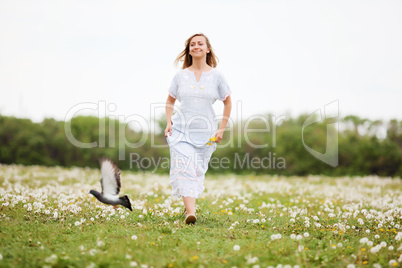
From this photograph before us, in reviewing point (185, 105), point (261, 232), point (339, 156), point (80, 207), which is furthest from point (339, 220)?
point (339, 156)

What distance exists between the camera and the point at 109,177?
5.37m

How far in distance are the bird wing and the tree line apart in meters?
17.4

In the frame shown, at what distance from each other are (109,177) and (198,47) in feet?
8.35

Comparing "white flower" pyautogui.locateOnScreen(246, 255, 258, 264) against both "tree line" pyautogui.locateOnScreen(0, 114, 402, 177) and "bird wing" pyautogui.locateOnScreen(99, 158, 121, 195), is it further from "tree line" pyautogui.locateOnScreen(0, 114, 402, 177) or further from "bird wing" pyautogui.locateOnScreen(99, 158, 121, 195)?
"tree line" pyautogui.locateOnScreen(0, 114, 402, 177)

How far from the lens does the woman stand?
5941 mm

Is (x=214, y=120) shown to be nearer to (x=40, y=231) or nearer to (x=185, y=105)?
(x=185, y=105)

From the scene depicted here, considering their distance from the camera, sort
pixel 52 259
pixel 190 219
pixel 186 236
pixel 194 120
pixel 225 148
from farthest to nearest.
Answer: pixel 225 148 < pixel 194 120 < pixel 190 219 < pixel 186 236 < pixel 52 259

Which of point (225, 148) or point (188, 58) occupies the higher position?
point (188, 58)

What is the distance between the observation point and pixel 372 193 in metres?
11.2

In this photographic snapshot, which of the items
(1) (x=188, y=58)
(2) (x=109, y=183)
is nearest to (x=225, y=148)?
(1) (x=188, y=58)

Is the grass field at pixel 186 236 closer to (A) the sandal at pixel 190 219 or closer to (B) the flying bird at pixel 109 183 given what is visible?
(A) the sandal at pixel 190 219

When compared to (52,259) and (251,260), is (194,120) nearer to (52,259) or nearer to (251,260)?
(251,260)

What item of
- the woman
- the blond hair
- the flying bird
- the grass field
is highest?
the blond hair

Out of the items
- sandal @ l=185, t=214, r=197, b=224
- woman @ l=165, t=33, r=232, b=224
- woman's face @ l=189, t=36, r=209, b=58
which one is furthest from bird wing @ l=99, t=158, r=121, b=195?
woman's face @ l=189, t=36, r=209, b=58
